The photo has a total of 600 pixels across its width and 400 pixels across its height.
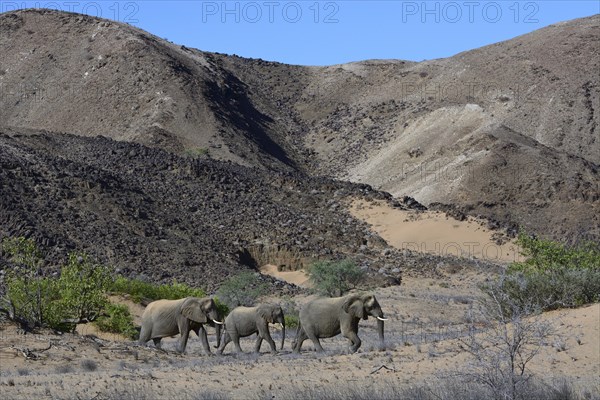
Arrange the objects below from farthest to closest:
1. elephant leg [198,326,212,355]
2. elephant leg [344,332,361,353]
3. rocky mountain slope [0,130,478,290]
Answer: rocky mountain slope [0,130,478,290], elephant leg [198,326,212,355], elephant leg [344,332,361,353]

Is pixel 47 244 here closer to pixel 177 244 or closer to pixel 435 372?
pixel 177 244

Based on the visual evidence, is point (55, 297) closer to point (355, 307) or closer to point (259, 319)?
point (259, 319)

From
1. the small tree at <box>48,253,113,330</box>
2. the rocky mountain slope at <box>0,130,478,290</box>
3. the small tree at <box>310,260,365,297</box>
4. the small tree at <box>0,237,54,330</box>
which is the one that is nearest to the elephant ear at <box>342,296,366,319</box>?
the small tree at <box>0,237,54,330</box>

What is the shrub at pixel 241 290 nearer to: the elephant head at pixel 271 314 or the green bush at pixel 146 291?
the green bush at pixel 146 291

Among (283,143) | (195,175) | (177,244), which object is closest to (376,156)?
(283,143)

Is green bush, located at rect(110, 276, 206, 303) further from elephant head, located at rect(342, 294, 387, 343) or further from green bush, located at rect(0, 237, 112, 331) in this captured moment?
elephant head, located at rect(342, 294, 387, 343)

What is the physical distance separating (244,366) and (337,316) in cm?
389

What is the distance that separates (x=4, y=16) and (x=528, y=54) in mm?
54549

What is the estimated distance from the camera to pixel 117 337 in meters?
31.9

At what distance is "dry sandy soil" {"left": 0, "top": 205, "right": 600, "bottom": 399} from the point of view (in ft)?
61.1

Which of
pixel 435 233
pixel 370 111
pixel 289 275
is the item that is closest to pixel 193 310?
pixel 289 275

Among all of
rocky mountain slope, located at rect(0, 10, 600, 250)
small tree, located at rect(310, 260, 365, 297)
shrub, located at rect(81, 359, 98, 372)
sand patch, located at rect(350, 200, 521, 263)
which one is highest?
rocky mountain slope, located at rect(0, 10, 600, 250)

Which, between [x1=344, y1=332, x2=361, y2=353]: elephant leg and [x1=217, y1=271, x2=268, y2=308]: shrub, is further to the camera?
[x1=217, y1=271, x2=268, y2=308]: shrub

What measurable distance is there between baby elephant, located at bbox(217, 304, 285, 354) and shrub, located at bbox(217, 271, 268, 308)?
13754 millimetres
